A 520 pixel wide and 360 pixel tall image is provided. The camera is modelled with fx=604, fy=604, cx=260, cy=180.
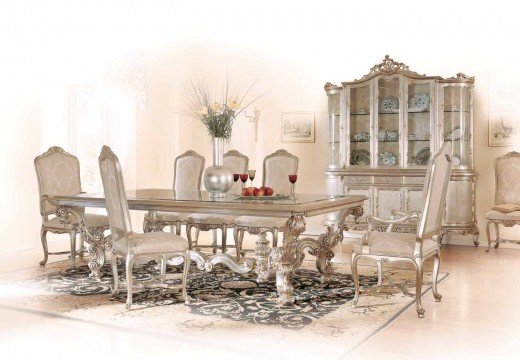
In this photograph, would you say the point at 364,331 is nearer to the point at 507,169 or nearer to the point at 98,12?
the point at 507,169

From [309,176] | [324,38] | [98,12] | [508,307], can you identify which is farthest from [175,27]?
[508,307]

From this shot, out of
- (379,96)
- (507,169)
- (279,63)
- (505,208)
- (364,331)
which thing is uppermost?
(279,63)

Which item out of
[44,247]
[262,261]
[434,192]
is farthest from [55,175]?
[434,192]

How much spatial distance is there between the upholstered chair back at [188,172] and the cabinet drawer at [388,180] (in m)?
2.08

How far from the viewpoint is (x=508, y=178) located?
6.73 m

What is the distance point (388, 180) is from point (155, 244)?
3693 millimetres

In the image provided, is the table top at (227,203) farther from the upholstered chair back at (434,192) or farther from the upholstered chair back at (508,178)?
the upholstered chair back at (508,178)

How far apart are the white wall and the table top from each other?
2.10 m

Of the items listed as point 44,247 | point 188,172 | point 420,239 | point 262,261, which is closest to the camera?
point 420,239

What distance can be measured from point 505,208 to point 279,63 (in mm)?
3497

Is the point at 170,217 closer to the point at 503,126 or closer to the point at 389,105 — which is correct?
the point at 389,105

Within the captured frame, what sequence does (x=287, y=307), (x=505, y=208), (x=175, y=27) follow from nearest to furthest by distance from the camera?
(x=287, y=307) → (x=505, y=208) → (x=175, y=27)

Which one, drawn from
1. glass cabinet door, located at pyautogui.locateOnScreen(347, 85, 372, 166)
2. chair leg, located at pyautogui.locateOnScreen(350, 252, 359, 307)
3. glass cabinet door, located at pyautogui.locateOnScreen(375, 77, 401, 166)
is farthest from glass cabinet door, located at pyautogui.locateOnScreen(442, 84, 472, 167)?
chair leg, located at pyautogui.locateOnScreen(350, 252, 359, 307)

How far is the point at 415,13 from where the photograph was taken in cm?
732
